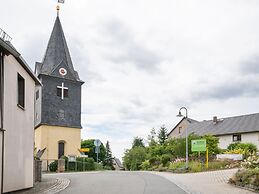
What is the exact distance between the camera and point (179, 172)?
95.1ft

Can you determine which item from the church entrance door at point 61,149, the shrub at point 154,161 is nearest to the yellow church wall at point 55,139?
the church entrance door at point 61,149

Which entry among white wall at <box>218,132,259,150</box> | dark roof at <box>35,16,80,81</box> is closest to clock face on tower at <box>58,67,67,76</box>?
dark roof at <box>35,16,80,81</box>

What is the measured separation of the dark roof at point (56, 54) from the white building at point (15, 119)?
35.7 m

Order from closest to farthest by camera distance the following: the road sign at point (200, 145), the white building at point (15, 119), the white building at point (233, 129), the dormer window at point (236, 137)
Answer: the white building at point (15, 119) < the road sign at point (200, 145) < the white building at point (233, 129) < the dormer window at point (236, 137)

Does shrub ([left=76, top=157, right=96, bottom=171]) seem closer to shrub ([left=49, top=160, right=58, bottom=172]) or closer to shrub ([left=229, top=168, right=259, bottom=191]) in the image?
shrub ([left=49, top=160, right=58, bottom=172])

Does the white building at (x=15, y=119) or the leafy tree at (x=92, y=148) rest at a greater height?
the white building at (x=15, y=119)

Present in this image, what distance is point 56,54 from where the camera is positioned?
55562 millimetres

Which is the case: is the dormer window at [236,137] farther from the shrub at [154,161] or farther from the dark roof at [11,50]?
the dark roof at [11,50]

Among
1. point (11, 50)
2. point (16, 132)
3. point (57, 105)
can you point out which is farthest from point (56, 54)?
point (11, 50)

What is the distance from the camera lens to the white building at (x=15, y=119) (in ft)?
46.0

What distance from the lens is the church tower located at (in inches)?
2036

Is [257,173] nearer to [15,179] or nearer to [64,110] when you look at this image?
[15,179]

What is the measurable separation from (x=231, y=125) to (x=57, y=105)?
91.8 ft

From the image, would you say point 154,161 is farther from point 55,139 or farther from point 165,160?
point 55,139
